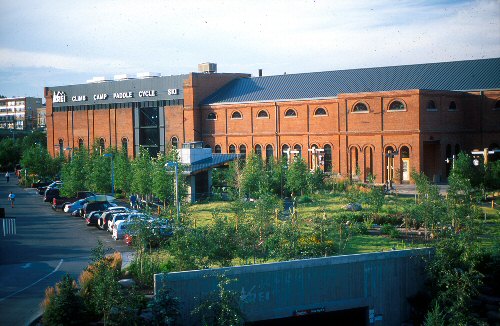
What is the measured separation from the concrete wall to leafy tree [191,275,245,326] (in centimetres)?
78

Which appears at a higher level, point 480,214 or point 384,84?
point 384,84

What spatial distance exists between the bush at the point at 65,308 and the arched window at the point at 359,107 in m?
36.7

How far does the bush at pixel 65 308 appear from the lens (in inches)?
720

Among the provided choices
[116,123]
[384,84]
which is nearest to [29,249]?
[384,84]

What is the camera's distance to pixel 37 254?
30.2 meters

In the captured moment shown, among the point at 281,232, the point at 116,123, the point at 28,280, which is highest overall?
the point at 116,123

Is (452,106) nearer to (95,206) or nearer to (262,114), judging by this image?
(262,114)

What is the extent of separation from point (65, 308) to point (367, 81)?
140 ft

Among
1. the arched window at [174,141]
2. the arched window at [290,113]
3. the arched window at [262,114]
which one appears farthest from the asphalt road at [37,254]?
Answer: the arched window at [290,113]

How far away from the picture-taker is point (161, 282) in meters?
18.8

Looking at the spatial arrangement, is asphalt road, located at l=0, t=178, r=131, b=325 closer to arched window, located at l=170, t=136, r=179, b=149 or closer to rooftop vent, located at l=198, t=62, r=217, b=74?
arched window, located at l=170, t=136, r=179, b=149

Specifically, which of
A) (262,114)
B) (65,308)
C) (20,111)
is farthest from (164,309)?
(20,111)

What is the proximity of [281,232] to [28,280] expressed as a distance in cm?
1023

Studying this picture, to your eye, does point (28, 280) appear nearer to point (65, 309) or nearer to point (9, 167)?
point (65, 309)
